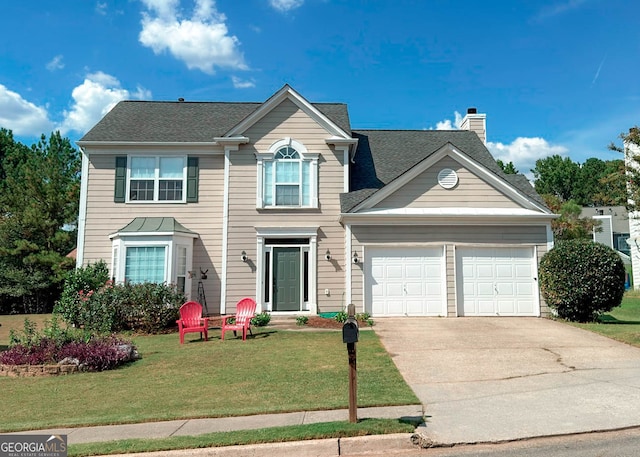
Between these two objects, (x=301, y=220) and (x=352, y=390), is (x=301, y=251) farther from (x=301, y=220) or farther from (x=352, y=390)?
(x=352, y=390)

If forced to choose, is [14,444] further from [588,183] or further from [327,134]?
[588,183]

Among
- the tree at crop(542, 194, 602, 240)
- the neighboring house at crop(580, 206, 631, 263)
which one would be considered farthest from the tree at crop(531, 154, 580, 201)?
the tree at crop(542, 194, 602, 240)

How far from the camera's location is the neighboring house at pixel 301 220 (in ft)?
44.9

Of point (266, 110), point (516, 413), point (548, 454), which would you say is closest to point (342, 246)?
point (266, 110)

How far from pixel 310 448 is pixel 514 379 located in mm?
4084

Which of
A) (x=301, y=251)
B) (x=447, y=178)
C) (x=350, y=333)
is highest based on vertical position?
(x=447, y=178)

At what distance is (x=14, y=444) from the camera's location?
4770 mm

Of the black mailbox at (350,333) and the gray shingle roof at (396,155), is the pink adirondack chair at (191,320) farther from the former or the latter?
the black mailbox at (350,333)

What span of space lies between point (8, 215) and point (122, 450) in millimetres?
20692

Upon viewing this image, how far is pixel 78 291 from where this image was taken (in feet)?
41.0

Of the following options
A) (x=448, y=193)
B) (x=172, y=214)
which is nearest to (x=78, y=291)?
(x=172, y=214)

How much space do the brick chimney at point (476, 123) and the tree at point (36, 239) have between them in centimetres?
1913

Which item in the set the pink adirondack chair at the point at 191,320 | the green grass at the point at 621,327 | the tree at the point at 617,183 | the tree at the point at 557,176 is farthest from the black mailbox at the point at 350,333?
the tree at the point at 557,176

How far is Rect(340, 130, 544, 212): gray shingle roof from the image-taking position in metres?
14.6
